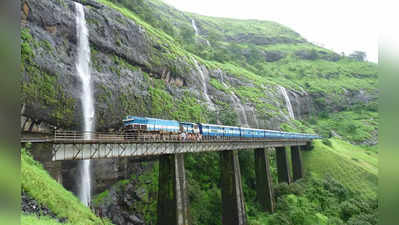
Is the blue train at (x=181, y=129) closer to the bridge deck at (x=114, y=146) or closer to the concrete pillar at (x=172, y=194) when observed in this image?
the bridge deck at (x=114, y=146)

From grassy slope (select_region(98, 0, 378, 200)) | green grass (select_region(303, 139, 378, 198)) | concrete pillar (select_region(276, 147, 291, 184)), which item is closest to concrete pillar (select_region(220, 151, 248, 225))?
concrete pillar (select_region(276, 147, 291, 184))

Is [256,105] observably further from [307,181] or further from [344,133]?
[344,133]

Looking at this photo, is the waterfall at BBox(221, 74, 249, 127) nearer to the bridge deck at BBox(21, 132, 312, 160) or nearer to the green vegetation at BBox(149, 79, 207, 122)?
the green vegetation at BBox(149, 79, 207, 122)

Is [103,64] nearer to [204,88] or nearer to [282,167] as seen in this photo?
[204,88]

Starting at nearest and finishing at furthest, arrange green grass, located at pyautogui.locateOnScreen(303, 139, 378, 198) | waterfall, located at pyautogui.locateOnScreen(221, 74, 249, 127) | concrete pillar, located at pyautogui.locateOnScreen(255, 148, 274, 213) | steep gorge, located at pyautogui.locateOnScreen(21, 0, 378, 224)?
1. steep gorge, located at pyautogui.locateOnScreen(21, 0, 378, 224)
2. concrete pillar, located at pyautogui.locateOnScreen(255, 148, 274, 213)
3. green grass, located at pyautogui.locateOnScreen(303, 139, 378, 198)
4. waterfall, located at pyautogui.locateOnScreen(221, 74, 249, 127)

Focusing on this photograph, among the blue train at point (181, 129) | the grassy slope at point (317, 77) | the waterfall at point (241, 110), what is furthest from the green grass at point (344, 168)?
the blue train at point (181, 129)

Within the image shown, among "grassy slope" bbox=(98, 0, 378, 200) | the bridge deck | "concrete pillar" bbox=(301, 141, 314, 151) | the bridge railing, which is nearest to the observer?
the bridge deck

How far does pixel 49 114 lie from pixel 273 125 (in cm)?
5869

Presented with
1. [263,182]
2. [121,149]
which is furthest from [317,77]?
[121,149]

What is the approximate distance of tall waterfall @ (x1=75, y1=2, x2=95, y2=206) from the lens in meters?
30.8

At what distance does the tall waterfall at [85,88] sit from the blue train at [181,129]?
254 inches

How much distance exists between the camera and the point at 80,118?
32312 mm

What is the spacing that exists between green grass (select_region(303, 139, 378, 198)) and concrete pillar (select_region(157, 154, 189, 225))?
4181cm

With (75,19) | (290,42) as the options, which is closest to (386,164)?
(75,19)
